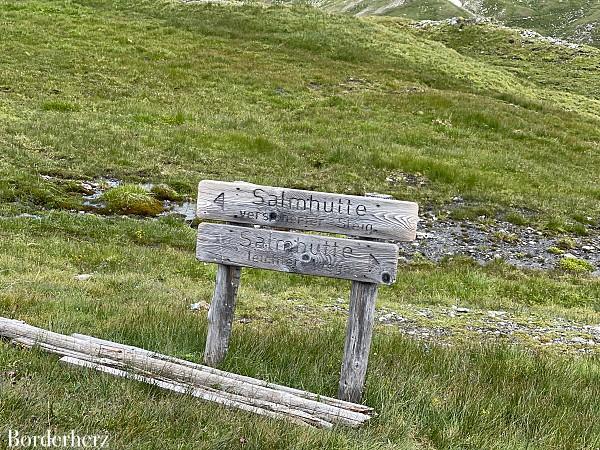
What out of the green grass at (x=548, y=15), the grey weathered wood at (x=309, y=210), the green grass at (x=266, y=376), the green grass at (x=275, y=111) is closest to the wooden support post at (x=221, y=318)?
the green grass at (x=266, y=376)

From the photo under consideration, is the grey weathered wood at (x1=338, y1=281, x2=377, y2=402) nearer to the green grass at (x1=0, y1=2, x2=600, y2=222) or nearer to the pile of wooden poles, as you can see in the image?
the pile of wooden poles

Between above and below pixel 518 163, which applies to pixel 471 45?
above

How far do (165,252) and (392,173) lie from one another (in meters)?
13.1

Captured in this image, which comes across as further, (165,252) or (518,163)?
(518,163)

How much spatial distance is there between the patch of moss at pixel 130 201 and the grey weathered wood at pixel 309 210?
12327mm

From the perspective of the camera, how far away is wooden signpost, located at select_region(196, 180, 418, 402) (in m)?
5.76

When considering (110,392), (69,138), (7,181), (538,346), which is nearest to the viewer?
(110,392)

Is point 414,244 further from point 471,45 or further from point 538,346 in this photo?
point 471,45

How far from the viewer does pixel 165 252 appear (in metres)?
14.5

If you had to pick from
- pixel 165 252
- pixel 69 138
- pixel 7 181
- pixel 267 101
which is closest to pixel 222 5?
pixel 267 101

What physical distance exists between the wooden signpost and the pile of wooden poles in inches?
24.3

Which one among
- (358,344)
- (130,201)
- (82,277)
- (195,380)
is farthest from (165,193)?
(358,344)

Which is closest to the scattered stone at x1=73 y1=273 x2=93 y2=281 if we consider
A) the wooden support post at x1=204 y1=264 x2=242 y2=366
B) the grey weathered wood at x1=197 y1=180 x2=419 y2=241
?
the wooden support post at x1=204 y1=264 x2=242 y2=366

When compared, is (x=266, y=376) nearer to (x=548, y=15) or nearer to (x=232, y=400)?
(x=232, y=400)
